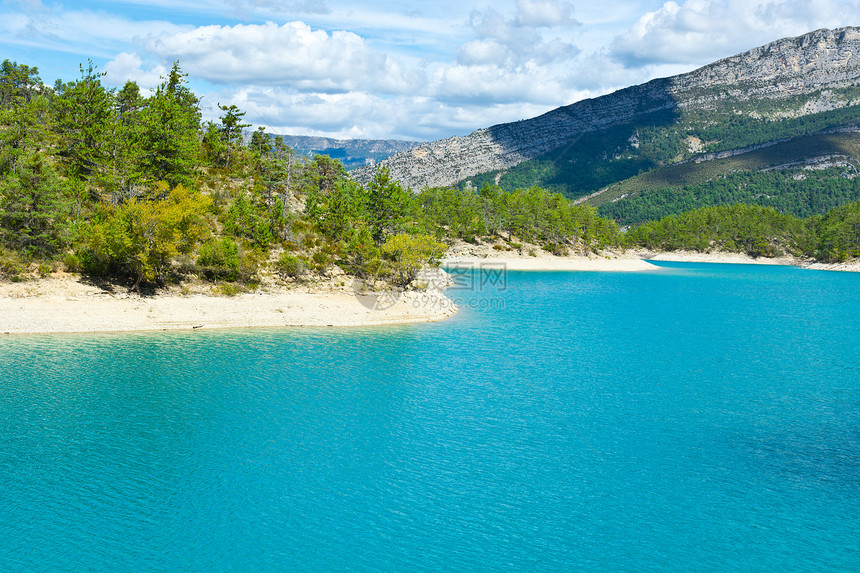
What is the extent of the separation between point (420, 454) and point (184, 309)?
142 feet

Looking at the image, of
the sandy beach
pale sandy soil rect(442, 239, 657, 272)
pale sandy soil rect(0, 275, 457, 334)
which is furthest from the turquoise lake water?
the sandy beach

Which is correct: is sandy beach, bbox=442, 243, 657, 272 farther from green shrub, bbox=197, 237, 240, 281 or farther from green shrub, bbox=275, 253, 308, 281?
green shrub, bbox=197, 237, 240, 281

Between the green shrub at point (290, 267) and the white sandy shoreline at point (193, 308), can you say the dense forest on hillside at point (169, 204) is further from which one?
the white sandy shoreline at point (193, 308)

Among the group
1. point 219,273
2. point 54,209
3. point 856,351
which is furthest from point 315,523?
point 856,351

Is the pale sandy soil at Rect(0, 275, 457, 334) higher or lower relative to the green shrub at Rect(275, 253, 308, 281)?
lower

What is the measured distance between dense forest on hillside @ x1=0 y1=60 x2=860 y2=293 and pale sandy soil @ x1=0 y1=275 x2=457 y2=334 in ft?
9.36

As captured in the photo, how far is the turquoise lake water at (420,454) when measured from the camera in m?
23.8

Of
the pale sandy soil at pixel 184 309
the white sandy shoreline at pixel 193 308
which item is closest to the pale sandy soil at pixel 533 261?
the white sandy shoreline at pixel 193 308

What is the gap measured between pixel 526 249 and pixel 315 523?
15542 centimetres

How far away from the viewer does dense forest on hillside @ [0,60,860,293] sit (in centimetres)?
6562

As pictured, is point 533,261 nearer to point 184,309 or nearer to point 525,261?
point 525,261

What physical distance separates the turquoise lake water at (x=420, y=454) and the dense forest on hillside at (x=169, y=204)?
14.5 metres

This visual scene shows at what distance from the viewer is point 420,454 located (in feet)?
108

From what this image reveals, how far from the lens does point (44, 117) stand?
302 ft
